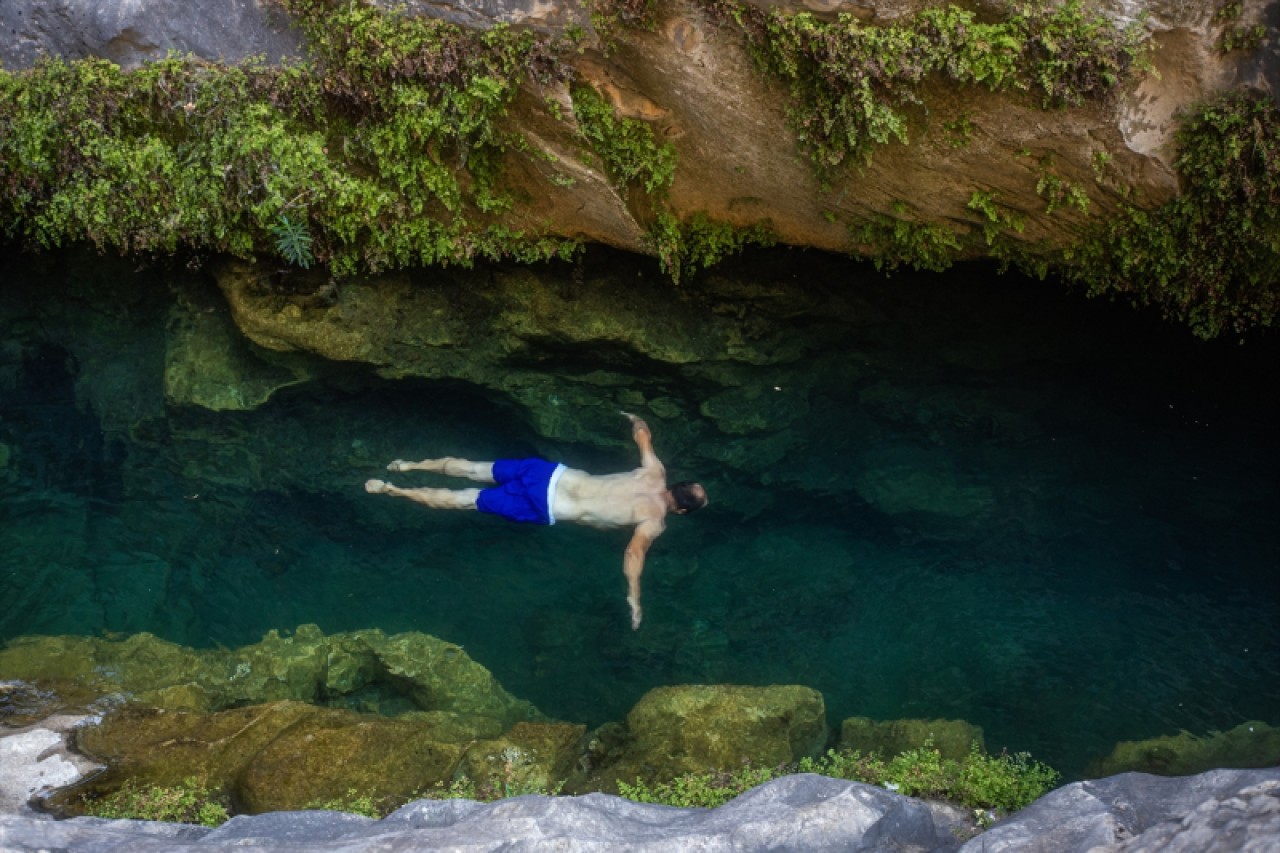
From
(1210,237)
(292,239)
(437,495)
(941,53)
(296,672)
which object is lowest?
(296,672)

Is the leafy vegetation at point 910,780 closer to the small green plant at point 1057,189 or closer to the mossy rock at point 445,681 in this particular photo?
the mossy rock at point 445,681

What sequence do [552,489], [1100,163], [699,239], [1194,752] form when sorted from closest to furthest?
[1100,163], [1194,752], [552,489], [699,239]

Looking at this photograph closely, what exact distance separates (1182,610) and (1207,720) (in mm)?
828

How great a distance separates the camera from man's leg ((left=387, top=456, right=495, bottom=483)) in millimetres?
6563

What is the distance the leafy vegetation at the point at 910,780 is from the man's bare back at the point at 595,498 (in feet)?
4.73

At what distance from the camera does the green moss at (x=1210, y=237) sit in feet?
15.6

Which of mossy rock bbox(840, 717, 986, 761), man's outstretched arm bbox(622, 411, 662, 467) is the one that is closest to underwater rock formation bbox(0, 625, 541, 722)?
man's outstretched arm bbox(622, 411, 662, 467)

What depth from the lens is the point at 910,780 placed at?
4.61m

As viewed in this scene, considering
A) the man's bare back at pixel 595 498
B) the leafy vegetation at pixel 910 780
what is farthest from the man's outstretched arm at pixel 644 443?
the leafy vegetation at pixel 910 780

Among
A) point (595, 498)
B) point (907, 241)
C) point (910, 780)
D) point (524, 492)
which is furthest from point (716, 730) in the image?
point (907, 241)

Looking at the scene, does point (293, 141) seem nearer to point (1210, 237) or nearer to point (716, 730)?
point (716, 730)

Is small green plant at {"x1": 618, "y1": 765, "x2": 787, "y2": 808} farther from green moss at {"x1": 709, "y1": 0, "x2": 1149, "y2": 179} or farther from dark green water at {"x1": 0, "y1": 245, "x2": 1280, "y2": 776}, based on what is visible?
green moss at {"x1": 709, "y1": 0, "x2": 1149, "y2": 179}

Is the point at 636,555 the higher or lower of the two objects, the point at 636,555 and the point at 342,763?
the higher

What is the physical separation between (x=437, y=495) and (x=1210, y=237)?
17.0ft
